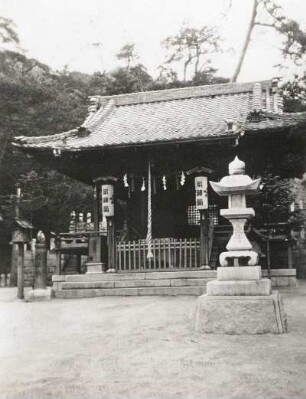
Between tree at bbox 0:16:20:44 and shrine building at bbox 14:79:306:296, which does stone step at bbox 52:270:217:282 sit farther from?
tree at bbox 0:16:20:44

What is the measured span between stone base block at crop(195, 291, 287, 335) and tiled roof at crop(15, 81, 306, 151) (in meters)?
5.87

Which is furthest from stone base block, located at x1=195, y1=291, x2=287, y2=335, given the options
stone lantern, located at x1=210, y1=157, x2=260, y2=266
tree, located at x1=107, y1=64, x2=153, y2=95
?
tree, located at x1=107, y1=64, x2=153, y2=95

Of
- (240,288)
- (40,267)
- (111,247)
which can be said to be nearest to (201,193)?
(111,247)

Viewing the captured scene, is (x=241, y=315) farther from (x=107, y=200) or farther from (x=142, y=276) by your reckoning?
(x=107, y=200)

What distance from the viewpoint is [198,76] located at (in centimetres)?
3241

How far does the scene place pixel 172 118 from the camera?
51.7 feet

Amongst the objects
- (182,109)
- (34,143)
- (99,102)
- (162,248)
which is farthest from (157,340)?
(99,102)

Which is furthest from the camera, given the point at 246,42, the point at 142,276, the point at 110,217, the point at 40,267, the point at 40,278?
the point at 246,42

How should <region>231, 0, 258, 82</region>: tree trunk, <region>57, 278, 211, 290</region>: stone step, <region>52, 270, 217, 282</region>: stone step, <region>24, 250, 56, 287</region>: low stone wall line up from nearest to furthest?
<region>57, 278, 211, 290</region>: stone step
<region>52, 270, 217, 282</region>: stone step
<region>24, 250, 56, 287</region>: low stone wall
<region>231, 0, 258, 82</region>: tree trunk

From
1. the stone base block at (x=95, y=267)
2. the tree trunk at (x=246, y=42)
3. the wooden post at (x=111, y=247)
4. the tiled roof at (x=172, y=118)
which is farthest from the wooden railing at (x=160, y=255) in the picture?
the tree trunk at (x=246, y=42)

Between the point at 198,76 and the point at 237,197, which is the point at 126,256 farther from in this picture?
the point at 198,76

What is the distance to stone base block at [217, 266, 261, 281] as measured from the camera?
743 cm

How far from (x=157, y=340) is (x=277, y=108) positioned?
36.3 feet

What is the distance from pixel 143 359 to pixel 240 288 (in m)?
2.08
